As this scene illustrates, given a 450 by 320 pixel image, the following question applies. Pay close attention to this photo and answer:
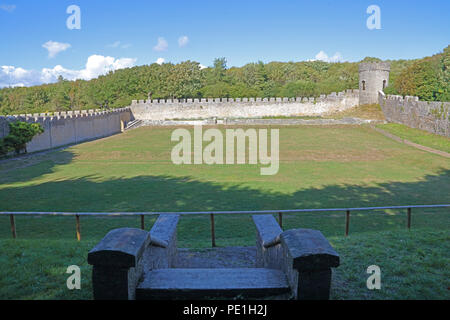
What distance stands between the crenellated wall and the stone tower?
12.8 ft

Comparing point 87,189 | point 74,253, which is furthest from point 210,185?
point 74,253

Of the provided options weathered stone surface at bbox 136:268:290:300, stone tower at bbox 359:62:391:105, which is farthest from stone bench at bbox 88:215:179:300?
stone tower at bbox 359:62:391:105

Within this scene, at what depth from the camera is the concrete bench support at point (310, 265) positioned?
3.08m

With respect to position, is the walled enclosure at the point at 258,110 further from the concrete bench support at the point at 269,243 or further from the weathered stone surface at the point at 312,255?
the weathered stone surface at the point at 312,255

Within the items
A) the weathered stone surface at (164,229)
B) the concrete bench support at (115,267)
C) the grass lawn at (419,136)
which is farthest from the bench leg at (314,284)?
the grass lawn at (419,136)

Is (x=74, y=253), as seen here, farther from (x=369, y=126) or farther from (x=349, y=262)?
(x=369, y=126)

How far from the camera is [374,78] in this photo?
47188 millimetres

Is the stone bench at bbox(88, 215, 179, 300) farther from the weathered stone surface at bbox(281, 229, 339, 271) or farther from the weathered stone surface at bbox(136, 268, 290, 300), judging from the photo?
the weathered stone surface at bbox(281, 229, 339, 271)

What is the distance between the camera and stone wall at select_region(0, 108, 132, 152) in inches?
1019

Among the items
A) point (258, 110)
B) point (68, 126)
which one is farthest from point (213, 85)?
point (68, 126)

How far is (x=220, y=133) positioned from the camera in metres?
35.1

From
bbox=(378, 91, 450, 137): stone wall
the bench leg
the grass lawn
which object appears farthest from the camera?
bbox=(378, 91, 450, 137): stone wall

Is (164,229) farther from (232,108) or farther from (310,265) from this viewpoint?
(232,108)

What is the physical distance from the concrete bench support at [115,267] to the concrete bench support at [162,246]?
2.07ft
